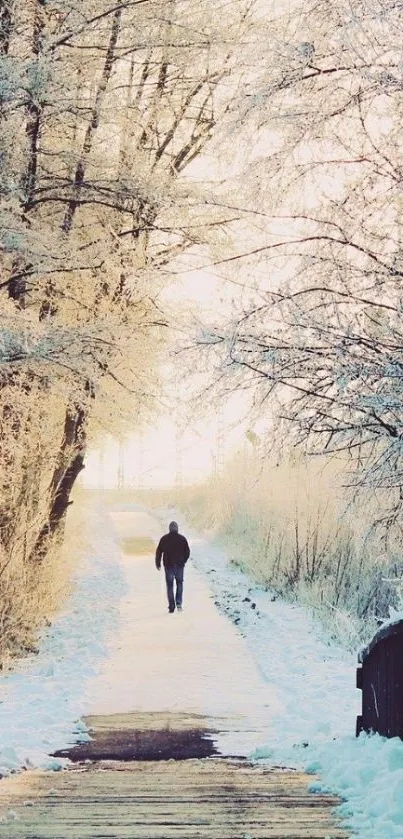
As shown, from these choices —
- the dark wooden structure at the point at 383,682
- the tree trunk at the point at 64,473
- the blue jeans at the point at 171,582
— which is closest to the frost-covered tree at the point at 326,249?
the dark wooden structure at the point at 383,682

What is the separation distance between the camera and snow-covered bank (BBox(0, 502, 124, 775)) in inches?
321

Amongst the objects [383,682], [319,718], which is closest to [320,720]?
[319,718]

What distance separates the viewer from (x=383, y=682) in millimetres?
7391

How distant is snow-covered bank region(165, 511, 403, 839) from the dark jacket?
1294 mm

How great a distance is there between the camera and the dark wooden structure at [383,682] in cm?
697

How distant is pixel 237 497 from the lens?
30625 mm

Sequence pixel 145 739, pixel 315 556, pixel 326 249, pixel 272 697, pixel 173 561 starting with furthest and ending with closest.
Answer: pixel 315 556
pixel 173 561
pixel 272 697
pixel 145 739
pixel 326 249

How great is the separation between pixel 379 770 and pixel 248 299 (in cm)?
325

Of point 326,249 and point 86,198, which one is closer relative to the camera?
point 326,249

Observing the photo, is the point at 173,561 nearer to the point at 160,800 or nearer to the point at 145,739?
the point at 145,739

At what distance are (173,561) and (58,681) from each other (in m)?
6.18

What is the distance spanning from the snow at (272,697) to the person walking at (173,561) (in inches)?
29.8

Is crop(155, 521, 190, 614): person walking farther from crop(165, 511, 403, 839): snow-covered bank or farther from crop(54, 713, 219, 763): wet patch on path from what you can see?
crop(54, 713, 219, 763): wet patch on path

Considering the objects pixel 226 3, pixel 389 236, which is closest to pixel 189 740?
pixel 389 236
